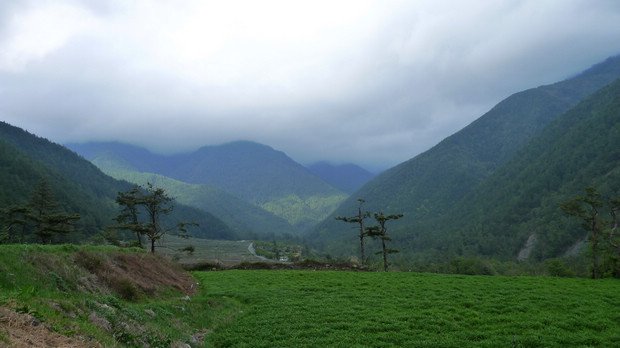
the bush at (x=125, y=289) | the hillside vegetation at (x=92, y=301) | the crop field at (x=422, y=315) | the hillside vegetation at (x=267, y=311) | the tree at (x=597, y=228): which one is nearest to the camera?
the hillside vegetation at (x=92, y=301)

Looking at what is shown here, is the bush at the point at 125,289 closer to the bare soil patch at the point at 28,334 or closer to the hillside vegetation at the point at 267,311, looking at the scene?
the hillside vegetation at the point at 267,311

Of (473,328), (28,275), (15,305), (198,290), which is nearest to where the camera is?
(15,305)

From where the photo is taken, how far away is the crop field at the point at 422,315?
64.2 ft

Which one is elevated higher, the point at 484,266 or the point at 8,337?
the point at 8,337

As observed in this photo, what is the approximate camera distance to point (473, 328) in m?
21.4

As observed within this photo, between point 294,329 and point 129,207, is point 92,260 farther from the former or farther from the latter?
point 129,207

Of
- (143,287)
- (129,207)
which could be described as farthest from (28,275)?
(129,207)

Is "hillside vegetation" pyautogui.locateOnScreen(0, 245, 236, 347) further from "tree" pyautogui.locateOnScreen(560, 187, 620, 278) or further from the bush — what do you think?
"tree" pyautogui.locateOnScreen(560, 187, 620, 278)

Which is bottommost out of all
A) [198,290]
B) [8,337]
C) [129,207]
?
[198,290]

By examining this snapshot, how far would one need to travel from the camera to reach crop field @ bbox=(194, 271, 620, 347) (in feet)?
64.2

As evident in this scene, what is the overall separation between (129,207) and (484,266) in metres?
81.3

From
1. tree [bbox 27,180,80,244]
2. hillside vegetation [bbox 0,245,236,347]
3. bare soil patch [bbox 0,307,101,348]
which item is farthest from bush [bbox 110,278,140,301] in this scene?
tree [bbox 27,180,80,244]

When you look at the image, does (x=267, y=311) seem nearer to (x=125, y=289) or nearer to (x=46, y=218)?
(x=125, y=289)

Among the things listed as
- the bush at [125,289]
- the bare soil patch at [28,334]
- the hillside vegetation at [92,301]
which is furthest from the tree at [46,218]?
the bare soil patch at [28,334]
